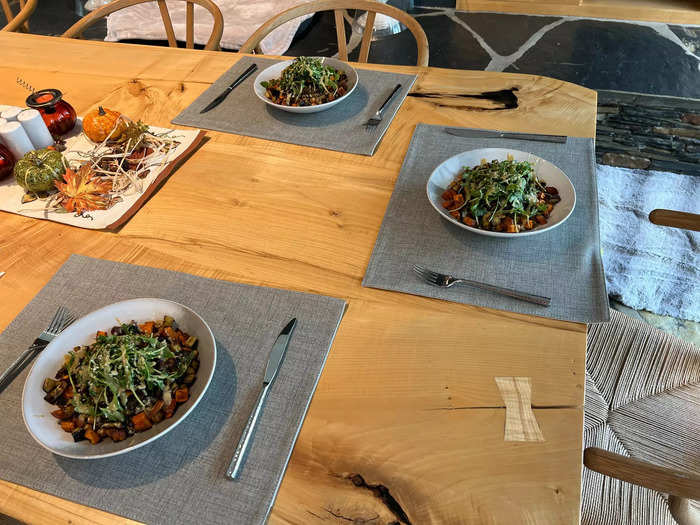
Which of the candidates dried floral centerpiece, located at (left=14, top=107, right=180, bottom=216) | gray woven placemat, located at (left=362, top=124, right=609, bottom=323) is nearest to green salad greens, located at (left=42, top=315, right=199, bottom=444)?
gray woven placemat, located at (left=362, top=124, right=609, bottom=323)

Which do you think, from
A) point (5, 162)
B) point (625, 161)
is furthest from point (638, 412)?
point (625, 161)

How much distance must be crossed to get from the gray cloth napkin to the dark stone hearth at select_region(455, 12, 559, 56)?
Result: 4.14 feet

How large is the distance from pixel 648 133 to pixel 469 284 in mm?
2038

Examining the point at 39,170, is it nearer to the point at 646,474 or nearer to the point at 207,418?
the point at 207,418

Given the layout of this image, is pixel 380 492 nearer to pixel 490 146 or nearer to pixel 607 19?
pixel 490 146

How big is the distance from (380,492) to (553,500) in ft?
0.59

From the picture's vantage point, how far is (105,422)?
614 mm

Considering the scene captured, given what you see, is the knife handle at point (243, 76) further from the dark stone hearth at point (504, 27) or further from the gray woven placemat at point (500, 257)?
the dark stone hearth at point (504, 27)

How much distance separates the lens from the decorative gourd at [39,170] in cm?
97

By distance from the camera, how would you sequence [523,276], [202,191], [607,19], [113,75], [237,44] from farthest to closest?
[607,19] → [237,44] → [113,75] → [202,191] → [523,276]

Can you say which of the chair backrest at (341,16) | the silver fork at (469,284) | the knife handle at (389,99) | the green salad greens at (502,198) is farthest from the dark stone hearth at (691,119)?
the silver fork at (469,284)

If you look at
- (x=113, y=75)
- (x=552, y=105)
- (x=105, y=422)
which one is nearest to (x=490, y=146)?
(x=552, y=105)

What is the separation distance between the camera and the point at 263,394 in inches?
25.6

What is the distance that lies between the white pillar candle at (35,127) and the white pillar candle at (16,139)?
0.05ft
